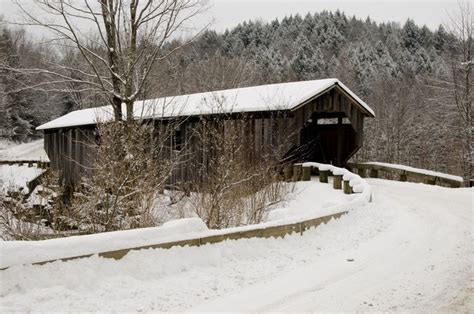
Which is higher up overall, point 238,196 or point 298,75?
point 298,75

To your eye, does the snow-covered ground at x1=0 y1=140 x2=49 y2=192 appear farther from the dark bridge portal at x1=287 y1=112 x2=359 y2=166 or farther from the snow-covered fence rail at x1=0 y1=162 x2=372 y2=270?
the snow-covered fence rail at x1=0 y1=162 x2=372 y2=270

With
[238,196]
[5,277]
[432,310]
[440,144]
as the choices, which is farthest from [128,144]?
[440,144]

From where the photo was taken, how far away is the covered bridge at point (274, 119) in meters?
13.3

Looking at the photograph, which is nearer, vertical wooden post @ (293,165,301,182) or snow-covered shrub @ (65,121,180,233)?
snow-covered shrub @ (65,121,180,233)

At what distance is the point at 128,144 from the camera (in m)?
6.98

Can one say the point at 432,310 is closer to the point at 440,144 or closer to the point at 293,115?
the point at 293,115

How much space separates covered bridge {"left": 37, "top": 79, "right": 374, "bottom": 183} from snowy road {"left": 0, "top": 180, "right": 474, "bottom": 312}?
6.13 metres

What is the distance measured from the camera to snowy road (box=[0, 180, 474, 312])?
3.54 m

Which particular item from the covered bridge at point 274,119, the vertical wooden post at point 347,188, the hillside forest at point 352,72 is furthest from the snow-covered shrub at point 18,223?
the vertical wooden post at point 347,188

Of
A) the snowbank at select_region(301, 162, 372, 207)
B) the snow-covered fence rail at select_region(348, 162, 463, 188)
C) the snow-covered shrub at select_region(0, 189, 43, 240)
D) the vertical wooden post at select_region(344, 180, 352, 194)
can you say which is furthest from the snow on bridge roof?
the snow-covered shrub at select_region(0, 189, 43, 240)

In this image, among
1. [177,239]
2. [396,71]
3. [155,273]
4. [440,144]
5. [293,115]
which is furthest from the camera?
[396,71]

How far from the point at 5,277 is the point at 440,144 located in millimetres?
34108

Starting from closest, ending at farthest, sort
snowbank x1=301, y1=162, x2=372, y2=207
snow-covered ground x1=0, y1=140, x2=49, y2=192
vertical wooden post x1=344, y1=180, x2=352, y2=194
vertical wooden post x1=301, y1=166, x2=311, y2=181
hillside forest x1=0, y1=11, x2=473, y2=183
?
snowbank x1=301, y1=162, x2=372, y2=207
vertical wooden post x1=344, y1=180, x2=352, y2=194
vertical wooden post x1=301, y1=166, x2=311, y2=181
hillside forest x1=0, y1=11, x2=473, y2=183
snow-covered ground x1=0, y1=140, x2=49, y2=192

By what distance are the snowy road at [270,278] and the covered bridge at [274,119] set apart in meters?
6.13
